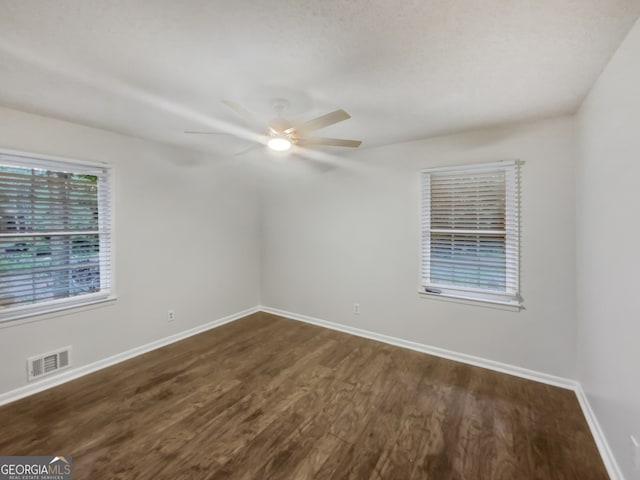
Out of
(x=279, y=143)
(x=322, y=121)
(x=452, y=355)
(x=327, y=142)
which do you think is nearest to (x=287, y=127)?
(x=279, y=143)

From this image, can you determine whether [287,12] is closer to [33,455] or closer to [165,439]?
[165,439]

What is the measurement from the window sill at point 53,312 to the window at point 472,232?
3518mm

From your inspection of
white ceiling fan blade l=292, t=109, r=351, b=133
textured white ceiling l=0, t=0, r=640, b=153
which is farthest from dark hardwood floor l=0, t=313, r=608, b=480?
textured white ceiling l=0, t=0, r=640, b=153

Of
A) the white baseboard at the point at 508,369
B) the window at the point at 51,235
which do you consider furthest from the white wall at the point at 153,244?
the white baseboard at the point at 508,369

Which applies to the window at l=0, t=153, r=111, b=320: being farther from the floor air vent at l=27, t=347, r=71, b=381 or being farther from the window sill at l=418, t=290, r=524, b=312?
the window sill at l=418, t=290, r=524, b=312

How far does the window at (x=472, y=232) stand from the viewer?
279cm

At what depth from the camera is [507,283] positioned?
283 cm

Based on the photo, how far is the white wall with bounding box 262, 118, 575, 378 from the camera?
2.58 metres

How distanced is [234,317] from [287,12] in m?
3.96

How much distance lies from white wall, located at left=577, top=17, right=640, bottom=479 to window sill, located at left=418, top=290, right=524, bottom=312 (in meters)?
0.54

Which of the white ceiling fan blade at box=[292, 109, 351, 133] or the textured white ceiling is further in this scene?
the white ceiling fan blade at box=[292, 109, 351, 133]

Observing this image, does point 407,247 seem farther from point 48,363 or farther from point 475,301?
point 48,363

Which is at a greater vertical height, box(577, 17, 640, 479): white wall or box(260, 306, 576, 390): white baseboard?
box(577, 17, 640, 479): white wall

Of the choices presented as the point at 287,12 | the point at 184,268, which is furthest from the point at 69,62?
the point at 184,268
